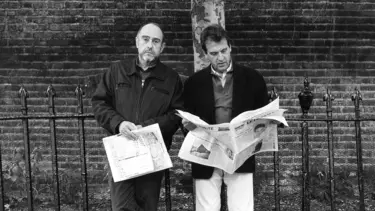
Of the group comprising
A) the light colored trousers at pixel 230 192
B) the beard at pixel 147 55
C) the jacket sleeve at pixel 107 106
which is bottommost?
the light colored trousers at pixel 230 192

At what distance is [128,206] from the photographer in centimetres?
302

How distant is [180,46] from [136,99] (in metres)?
3.17

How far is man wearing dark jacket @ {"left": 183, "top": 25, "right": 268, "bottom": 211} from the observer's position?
3045mm

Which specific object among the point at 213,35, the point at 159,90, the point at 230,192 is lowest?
the point at 230,192

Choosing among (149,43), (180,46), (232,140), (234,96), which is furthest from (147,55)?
(180,46)

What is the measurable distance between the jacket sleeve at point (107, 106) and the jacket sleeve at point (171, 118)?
7.7 inches

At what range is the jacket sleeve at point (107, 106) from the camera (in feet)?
9.67

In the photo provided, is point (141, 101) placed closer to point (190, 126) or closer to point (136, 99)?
point (136, 99)

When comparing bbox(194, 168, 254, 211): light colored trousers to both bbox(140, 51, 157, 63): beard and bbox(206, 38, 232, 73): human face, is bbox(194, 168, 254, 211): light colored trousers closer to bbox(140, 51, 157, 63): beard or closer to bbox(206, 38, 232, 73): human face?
bbox(206, 38, 232, 73): human face

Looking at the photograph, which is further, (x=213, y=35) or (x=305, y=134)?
(x=305, y=134)

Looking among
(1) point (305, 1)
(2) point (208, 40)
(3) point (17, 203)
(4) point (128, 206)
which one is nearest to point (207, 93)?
(2) point (208, 40)

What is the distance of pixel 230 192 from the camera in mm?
3107

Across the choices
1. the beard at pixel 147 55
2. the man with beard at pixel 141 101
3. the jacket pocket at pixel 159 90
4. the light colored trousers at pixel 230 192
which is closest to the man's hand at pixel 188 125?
the man with beard at pixel 141 101

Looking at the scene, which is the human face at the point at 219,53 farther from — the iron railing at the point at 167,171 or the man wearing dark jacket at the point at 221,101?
the iron railing at the point at 167,171
